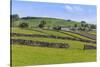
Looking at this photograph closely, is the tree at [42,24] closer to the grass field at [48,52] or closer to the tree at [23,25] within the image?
the grass field at [48,52]

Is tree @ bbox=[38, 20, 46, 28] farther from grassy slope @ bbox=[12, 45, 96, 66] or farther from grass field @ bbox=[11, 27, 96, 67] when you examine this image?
grassy slope @ bbox=[12, 45, 96, 66]

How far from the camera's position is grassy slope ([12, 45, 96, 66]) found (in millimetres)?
2197

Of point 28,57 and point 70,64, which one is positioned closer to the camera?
point 28,57

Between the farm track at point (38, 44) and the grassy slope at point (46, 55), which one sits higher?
the farm track at point (38, 44)

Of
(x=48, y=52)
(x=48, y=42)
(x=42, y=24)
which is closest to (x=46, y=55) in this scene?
(x=48, y=52)

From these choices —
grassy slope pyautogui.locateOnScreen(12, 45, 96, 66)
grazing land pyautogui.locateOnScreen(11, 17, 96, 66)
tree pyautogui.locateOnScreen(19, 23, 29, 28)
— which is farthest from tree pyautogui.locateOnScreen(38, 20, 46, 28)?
Answer: grassy slope pyautogui.locateOnScreen(12, 45, 96, 66)

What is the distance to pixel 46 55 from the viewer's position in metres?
2.31

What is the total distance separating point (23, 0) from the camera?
2.24 meters

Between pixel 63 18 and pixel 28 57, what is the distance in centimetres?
62

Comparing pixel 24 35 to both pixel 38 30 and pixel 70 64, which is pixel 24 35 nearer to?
pixel 38 30

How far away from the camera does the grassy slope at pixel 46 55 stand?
7.21 ft

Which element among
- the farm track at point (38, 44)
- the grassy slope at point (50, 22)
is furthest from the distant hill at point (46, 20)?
the farm track at point (38, 44)
